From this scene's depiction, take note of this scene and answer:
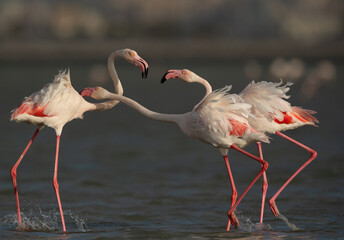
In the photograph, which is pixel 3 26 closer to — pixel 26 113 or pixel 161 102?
pixel 161 102

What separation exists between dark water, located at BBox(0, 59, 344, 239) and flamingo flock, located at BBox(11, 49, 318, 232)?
389 millimetres

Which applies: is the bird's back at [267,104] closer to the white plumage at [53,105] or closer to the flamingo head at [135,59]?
the flamingo head at [135,59]

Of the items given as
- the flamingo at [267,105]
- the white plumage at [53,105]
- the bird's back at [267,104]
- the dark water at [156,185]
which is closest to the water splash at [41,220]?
the dark water at [156,185]

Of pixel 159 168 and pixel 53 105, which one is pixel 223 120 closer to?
pixel 53 105

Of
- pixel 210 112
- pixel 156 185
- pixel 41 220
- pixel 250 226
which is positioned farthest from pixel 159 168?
pixel 210 112

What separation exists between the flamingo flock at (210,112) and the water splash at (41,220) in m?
0.14

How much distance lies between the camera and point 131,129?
16.0 m

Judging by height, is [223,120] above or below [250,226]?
above

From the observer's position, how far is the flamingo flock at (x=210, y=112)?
7074 millimetres

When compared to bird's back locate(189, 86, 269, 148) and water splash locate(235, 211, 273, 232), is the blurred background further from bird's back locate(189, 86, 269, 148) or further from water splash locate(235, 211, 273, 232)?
bird's back locate(189, 86, 269, 148)

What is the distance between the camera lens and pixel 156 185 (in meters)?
9.76

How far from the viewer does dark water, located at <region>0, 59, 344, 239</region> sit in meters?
7.48

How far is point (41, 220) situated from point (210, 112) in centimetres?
204

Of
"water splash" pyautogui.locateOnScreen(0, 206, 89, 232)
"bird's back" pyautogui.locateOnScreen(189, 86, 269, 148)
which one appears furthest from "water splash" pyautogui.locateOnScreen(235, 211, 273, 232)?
"water splash" pyautogui.locateOnScreen(0, 206, 89, 232)
